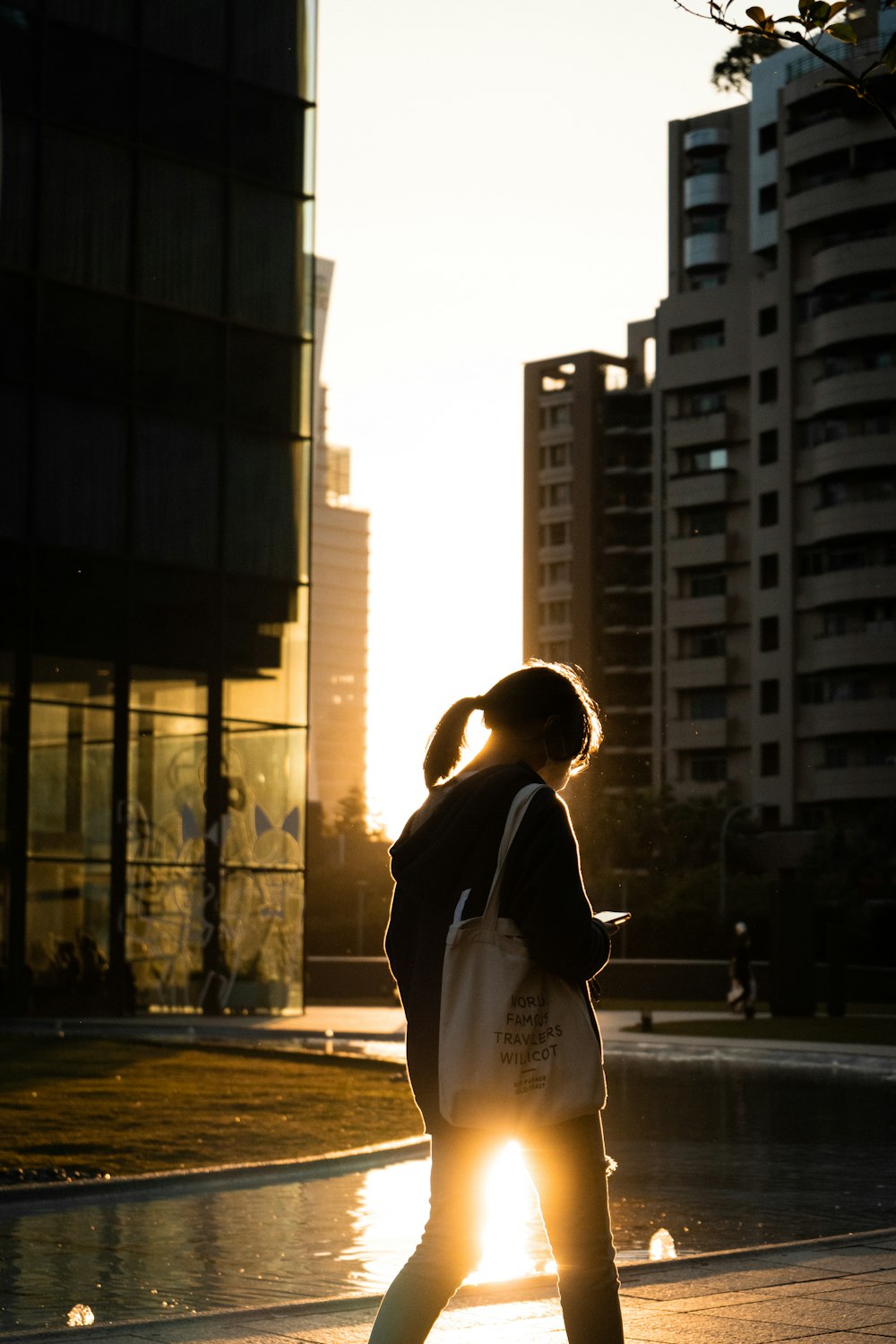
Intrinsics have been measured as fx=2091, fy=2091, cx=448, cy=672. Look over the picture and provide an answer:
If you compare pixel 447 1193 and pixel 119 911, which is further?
pixel 119 911

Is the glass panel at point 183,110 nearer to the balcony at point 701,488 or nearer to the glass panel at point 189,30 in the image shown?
the glass panel at point 189,30

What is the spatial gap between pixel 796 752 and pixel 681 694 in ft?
36.7

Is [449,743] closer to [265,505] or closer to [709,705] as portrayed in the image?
[265,505]

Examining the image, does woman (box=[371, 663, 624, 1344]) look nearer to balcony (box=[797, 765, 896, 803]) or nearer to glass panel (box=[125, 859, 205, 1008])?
glass panel (box=[125, 859, 205, 1008])

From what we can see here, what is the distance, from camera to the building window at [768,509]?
8994 centimetres

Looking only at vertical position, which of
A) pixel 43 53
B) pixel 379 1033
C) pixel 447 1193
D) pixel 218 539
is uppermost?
pixel 43 53

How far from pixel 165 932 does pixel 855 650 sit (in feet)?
187

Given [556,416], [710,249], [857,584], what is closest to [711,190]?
[710,249]

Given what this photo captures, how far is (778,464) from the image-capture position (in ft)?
293

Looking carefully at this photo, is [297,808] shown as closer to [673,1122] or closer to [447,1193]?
[673,1122]

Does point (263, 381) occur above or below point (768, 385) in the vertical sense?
below

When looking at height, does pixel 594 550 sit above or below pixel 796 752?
above

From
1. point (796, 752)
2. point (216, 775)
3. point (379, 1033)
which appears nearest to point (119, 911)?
point (216, 775)

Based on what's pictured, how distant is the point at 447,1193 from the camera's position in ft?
14.7
